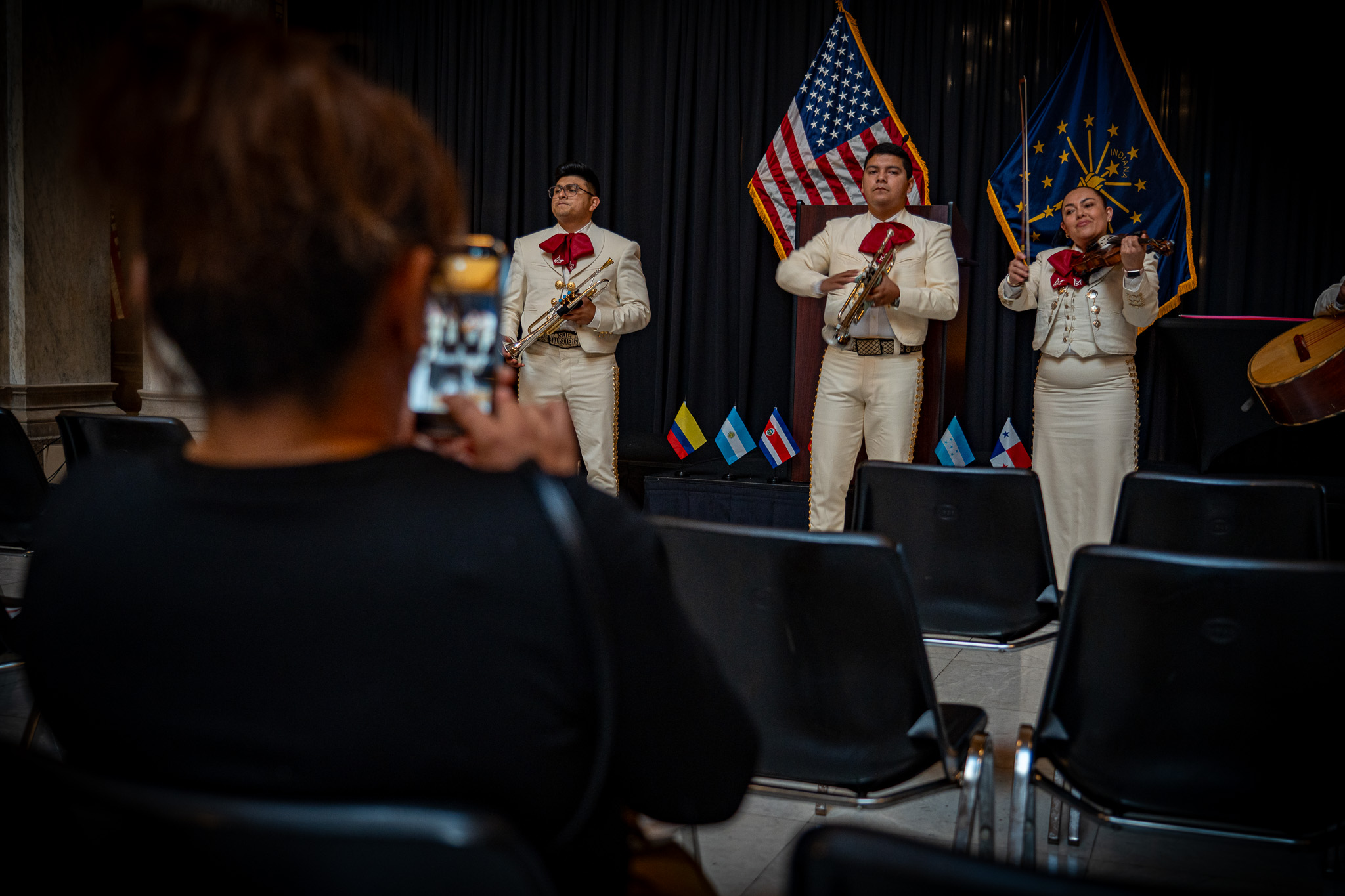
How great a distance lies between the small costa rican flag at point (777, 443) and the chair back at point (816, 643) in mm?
3965

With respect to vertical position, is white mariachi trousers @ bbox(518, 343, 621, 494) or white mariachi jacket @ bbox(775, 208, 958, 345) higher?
white mariachi jacket @ bbox(775, 208, 958, 345)

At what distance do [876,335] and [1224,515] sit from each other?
2337 mm

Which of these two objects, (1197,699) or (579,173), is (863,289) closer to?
(579,173)

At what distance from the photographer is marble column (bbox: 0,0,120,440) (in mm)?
5930

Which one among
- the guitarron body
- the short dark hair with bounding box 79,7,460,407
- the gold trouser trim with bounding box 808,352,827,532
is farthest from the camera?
the gold trouser trim with bounding box 808,352,827,532

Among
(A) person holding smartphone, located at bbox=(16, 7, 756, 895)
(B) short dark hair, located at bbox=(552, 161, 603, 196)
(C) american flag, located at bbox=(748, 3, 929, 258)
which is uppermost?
(C) american flag, located at bbox=(748, 3, 929, 258)

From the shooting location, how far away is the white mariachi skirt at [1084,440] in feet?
14.1

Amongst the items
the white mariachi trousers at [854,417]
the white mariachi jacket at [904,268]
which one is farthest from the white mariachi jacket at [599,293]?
the white mariachi trousers at [854,417]

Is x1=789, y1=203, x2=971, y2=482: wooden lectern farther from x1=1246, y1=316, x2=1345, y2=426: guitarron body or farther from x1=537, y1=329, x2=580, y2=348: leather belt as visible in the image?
x1=1246, y1=316, x2=1345, y2=426: guitarron body

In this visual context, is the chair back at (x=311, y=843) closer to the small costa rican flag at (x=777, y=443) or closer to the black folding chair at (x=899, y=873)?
the black folding chair at (x=899, y=873)

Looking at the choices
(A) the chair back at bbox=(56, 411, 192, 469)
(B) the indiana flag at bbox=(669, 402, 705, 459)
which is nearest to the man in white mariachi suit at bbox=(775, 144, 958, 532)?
(B) the indiana flag at bbox=(669, 402, 705, 459)

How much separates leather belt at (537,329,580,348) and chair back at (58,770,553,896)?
171 inches

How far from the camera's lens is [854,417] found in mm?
4578

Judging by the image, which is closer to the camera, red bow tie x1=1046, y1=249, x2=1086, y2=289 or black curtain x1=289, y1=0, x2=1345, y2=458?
red bow tie x1=1046, y1=249, x2=1086, y2=289
